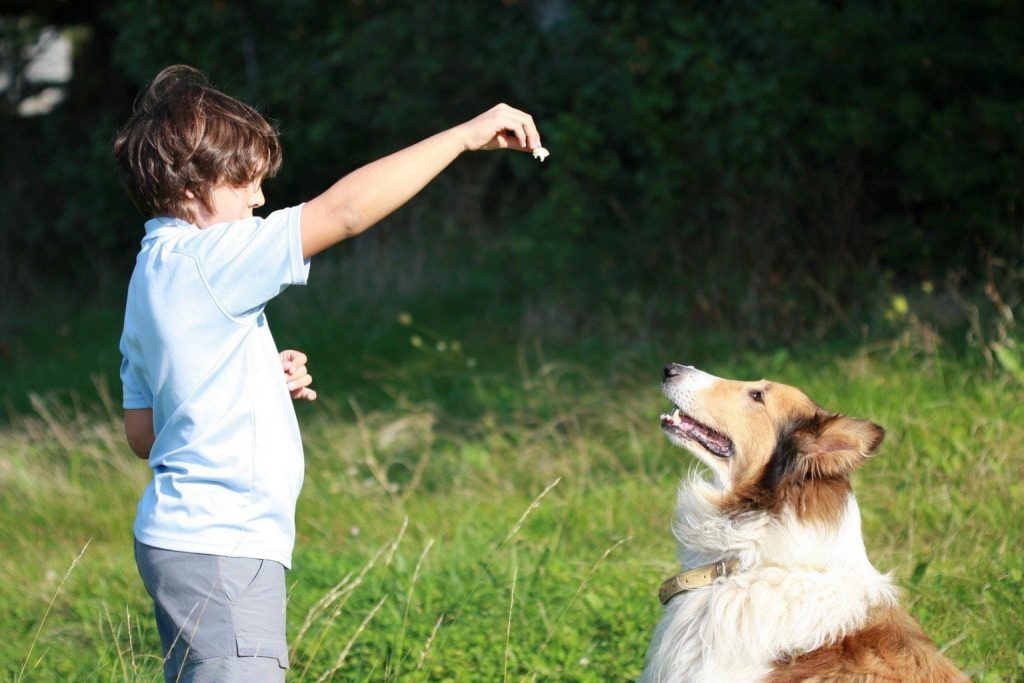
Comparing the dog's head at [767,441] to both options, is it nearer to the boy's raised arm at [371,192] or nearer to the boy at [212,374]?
the boy at [212,374]

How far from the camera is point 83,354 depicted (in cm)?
1123

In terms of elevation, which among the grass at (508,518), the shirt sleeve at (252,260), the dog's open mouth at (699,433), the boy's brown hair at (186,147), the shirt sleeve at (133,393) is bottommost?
the grass at (508,518)

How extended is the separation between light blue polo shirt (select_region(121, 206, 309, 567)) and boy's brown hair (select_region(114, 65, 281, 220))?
92 mm

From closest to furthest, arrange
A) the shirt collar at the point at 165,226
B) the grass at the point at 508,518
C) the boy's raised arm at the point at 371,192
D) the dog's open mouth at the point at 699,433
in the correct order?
the boy's raised arm at the point at 371,192, the shirt collar at the point at 165,226, the dog's open mouth at the point at 699,433, the grass at the point at 508,518

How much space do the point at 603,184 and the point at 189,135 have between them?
24.8ft

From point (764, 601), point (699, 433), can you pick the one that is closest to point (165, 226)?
point (699, 433)

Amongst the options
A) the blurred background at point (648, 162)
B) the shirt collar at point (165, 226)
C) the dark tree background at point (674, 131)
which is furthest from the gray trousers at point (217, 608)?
the dark tree background at point (674, 131)

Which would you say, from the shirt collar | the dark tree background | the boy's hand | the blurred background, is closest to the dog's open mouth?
the boy's hand

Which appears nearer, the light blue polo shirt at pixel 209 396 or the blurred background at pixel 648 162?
the light blue polo shirt at pixel 209 396

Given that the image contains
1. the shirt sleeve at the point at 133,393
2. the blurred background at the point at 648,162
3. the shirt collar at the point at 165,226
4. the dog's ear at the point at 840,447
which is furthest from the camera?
the blurred background at the point at 648,162

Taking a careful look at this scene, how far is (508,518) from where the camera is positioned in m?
5.43

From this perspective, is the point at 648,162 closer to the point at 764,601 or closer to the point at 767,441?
the point at 767,441

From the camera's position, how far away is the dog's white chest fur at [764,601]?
9.84 feet

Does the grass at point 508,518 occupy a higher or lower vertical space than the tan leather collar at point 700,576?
lower
